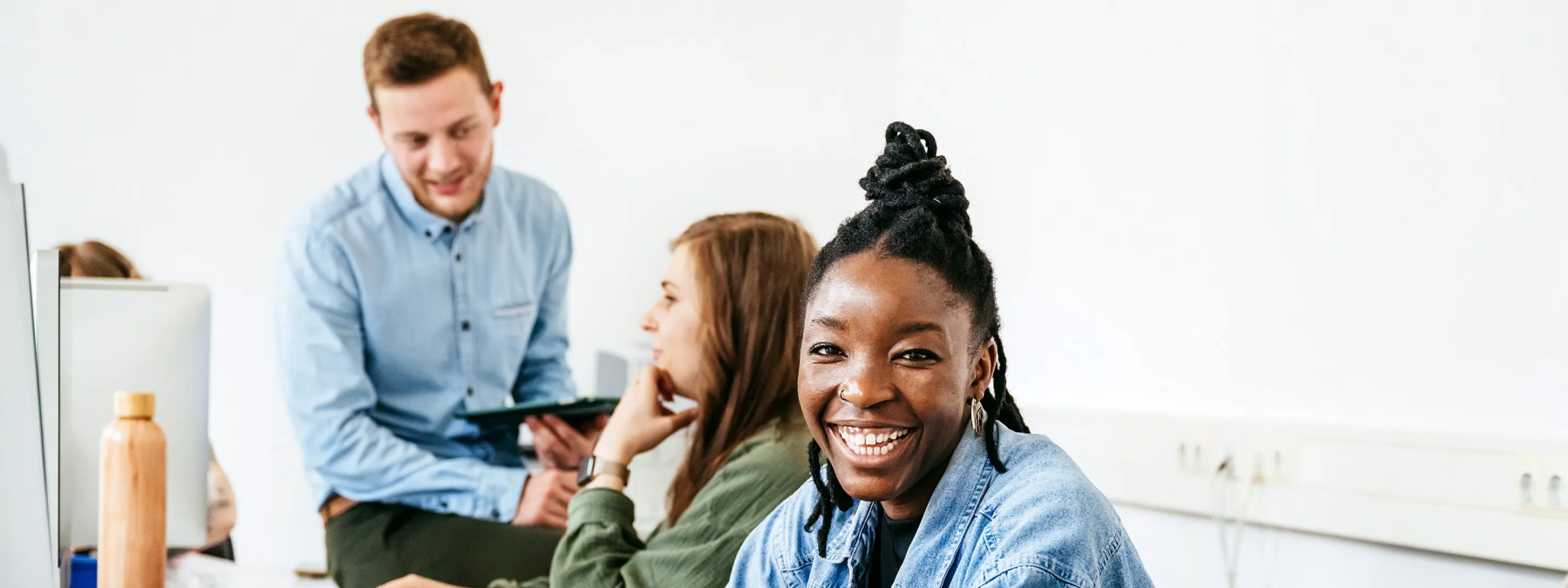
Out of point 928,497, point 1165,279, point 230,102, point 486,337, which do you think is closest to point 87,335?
point 230,102

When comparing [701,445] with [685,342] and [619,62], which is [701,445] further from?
[619,62]

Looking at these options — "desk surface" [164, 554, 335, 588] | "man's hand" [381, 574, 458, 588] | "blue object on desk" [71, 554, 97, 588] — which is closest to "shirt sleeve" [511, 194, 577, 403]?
"man's hand" [381, 574, 458, 588]

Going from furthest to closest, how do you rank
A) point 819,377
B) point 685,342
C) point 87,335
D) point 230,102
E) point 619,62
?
point 619,62, point 685,342, point 230,102, point 87,335, point 819,377

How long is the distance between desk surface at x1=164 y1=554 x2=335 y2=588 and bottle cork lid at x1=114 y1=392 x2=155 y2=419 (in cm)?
34

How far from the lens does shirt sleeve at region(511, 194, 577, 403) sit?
2.31 meters

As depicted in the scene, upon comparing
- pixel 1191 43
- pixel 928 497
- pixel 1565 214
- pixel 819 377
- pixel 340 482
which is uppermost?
pixel 1191 43

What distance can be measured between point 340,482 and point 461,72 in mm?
757

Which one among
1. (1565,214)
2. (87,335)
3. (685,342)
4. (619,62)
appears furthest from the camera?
(619,62)

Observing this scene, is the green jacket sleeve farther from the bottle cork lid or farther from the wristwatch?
the bottle cork lid

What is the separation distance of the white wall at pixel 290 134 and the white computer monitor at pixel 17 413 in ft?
2.75

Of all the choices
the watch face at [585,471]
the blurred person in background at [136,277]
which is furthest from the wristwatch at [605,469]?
the blurred person in background at [136,277]

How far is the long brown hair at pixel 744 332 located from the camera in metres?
2.02

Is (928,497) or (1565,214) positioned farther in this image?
(1565,214)

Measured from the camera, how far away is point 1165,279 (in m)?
2.24
